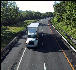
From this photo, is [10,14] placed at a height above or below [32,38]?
above

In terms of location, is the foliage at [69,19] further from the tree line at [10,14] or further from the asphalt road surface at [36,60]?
the tree line at [10,14]

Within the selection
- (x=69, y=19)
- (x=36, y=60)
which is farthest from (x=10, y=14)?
(x=36, y=60)

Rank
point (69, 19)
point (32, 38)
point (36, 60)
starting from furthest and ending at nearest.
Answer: point (69, 19) → point (32, 38) → point (36, 60)

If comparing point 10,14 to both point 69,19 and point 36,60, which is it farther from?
point 36,60

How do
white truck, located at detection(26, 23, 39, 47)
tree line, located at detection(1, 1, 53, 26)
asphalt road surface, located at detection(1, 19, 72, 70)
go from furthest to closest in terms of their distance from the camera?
tree line, located at detection(1, 1, 53, 26), white truck, located at detection(26, 23, 39, 47), asphalt road surface, located at detection(1, 19, 72, 70)

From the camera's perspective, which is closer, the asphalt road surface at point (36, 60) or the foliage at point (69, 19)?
the asphalt road surface at point (36, 60)

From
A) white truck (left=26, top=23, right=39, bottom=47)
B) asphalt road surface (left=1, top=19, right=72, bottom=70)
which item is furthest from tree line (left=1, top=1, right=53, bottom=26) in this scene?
asphalt road surface (left=1, top=19, right=72, bottom=70)

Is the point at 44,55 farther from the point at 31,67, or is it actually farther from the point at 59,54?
the point at 31,67

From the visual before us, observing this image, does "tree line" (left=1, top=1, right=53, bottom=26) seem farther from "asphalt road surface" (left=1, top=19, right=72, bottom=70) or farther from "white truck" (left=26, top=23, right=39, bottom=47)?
"asphalt road surface" (left=1, top=19, right=72, bottom=70)

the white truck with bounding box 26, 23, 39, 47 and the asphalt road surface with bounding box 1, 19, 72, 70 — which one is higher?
the white truck with bounding box 26, 23, 39, 47

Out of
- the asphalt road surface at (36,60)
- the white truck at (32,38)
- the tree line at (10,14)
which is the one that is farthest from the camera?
the tree line at (10,14)

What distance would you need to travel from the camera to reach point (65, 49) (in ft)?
87.4

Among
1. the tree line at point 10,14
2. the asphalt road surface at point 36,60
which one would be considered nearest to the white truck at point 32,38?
the asphalt road surface at point 36,60

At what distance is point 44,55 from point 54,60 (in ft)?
9.01
